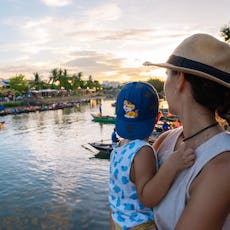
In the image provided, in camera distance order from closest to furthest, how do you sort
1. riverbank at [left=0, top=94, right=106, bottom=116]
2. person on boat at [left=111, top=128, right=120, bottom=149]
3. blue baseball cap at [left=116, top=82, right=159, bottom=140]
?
blue baseball cap at [left=116, top=82, right=159, bottom=140] < person on boat at [left=111, top=128, right=120, bottom=149] < riverbank at [left=0, top=94, right=106, bottom=116]

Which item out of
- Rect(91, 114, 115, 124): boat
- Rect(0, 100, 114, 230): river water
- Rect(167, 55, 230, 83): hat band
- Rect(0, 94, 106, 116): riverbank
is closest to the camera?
Rect(167, 55, 230, 83): hat band

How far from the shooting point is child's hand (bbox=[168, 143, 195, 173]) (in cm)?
118

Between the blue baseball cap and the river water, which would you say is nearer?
the blue baseball cap

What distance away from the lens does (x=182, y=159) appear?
3.94 feet

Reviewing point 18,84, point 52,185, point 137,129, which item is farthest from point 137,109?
point 18,84

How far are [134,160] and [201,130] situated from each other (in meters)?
0.37

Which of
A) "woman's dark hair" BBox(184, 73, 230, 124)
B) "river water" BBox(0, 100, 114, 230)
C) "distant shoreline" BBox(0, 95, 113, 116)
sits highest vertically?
"woman's dark hair" BBox(184, 73, 230, 124)

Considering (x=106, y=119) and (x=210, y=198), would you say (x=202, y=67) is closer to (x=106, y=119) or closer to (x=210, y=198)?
(x=210, y=198)

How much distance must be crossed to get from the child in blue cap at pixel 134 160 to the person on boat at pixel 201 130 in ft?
0.55

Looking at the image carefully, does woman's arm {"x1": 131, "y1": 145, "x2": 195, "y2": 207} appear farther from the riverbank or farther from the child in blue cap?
the riverbank

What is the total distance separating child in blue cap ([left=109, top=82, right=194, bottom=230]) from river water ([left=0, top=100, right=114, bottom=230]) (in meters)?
9.48

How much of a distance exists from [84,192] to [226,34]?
1366cm

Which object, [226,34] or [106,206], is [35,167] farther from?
[226,34]

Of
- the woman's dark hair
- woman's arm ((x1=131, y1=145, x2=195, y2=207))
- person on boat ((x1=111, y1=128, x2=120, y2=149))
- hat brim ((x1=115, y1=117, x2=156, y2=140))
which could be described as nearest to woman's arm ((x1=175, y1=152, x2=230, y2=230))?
woman's arm ((x1=131, y1=145, x2=195, y2=207))
